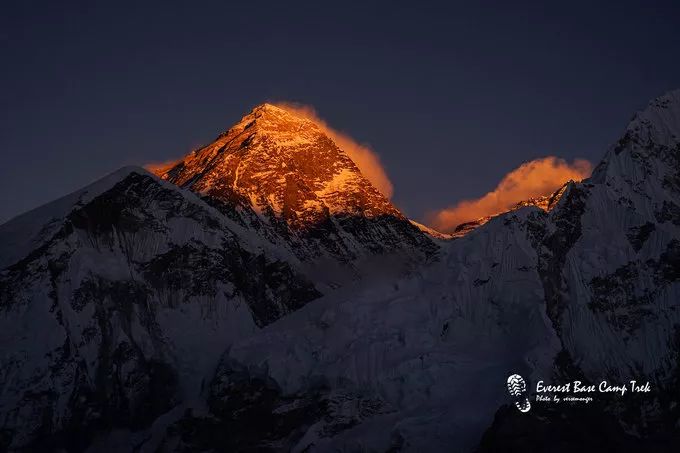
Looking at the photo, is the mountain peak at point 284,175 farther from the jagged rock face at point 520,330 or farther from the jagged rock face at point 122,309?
the jagged rock face at point 520,330

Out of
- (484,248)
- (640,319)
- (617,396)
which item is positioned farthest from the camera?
(484,248)

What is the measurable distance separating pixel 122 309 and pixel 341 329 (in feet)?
84.3

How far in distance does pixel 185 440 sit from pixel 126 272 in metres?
→ 23.8

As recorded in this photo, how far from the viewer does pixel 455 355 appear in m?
105

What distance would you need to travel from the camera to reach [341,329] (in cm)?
11075

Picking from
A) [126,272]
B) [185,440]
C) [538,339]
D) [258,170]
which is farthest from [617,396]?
[258,170]

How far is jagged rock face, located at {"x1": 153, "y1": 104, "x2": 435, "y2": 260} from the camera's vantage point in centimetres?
15650

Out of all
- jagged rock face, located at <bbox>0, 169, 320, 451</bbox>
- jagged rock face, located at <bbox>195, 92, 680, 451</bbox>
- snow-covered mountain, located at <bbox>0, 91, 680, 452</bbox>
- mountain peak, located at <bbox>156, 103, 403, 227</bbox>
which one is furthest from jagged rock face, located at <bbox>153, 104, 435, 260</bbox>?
jagged rock face, located at <bbox>195, 92, 680, 451</bbox>

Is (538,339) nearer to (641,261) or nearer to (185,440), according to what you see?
(641,261)

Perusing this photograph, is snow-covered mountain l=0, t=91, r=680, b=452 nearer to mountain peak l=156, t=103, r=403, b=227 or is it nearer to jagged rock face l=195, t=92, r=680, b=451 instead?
jagged rock face l=195, t=92, r=680, b=451

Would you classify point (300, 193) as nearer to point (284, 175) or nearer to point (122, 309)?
point (284, 175)

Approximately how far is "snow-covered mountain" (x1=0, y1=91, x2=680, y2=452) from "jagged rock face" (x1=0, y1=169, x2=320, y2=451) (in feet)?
0.67

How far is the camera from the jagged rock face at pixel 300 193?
15650 cm

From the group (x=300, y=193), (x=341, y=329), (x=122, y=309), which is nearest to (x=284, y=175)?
(x=300, y=193)
